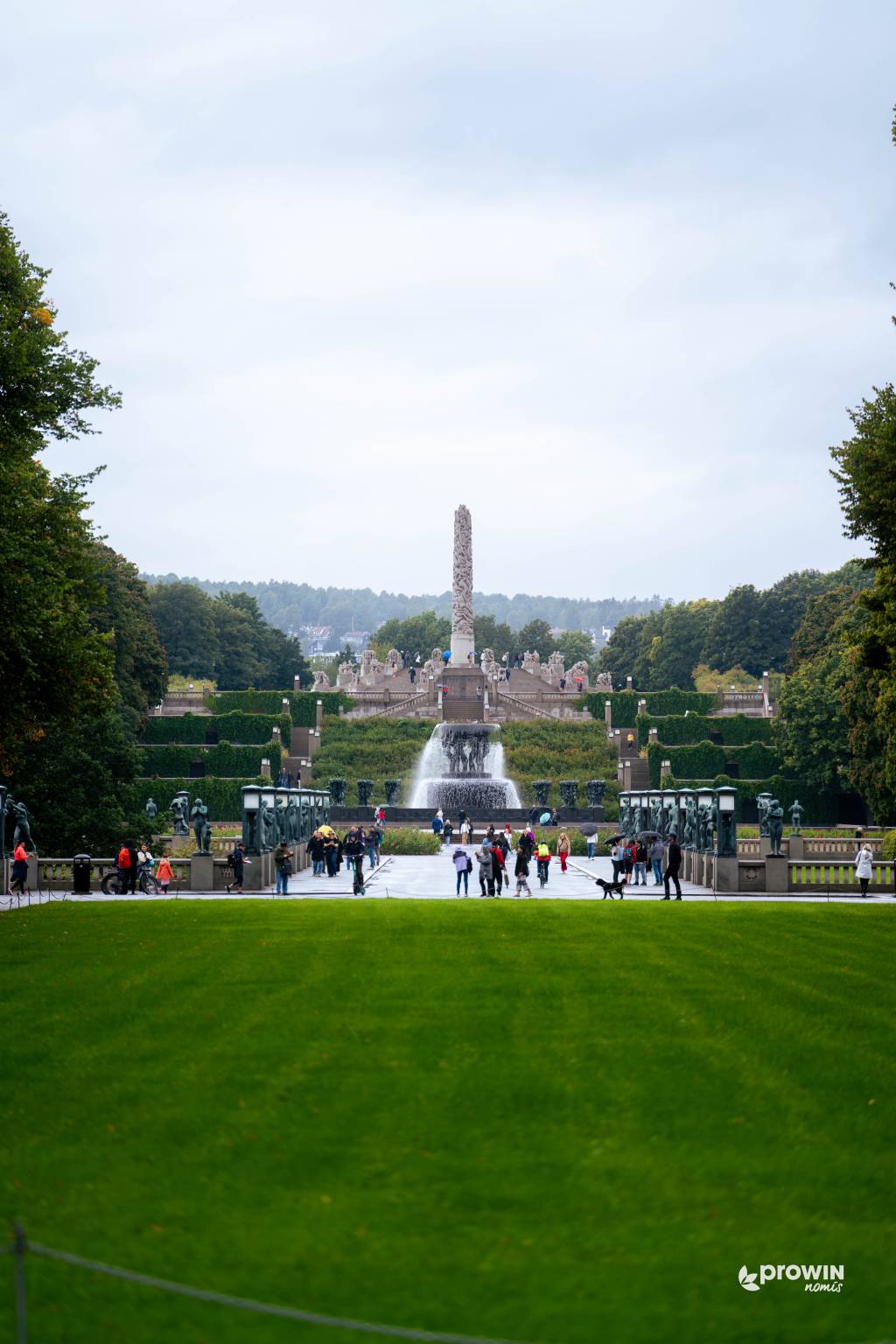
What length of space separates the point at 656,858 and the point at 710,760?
46394 mm

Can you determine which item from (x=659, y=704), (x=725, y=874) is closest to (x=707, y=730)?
(x=659, y=704)

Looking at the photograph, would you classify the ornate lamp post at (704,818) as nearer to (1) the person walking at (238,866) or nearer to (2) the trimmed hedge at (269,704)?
(1) the person walking at (238,866)

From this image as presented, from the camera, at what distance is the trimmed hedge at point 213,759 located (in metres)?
93.6

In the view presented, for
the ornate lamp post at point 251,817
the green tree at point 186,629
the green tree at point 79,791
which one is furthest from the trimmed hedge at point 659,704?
the ornate lamp post at point 251,817

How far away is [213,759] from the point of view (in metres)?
93.9

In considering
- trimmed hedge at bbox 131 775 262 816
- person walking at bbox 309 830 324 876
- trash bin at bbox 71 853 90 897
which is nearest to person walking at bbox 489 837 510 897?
trash bin at bbox 71 853 90 897

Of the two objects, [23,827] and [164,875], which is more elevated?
[23,827]

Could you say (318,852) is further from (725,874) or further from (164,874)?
(725,874)

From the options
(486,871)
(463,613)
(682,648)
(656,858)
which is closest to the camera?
(486,871)

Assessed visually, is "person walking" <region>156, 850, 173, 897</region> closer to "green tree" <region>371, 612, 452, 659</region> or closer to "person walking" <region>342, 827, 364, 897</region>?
"person walking" <region>342, 827, 364, 897</region>

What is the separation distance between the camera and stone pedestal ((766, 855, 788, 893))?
137ft

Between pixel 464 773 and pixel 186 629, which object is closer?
pixel 464 773
